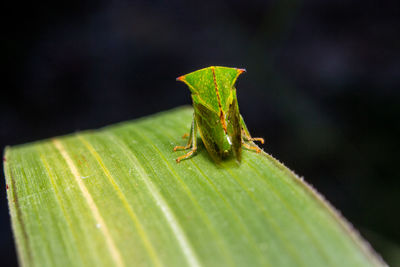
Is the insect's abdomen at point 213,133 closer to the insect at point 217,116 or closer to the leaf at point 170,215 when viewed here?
the insect at point 217,116

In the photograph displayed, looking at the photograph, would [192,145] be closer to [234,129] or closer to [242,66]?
[234,129]

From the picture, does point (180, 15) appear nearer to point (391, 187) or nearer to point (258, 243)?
point (391, 187)

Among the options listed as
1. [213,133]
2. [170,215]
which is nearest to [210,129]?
[213,133]

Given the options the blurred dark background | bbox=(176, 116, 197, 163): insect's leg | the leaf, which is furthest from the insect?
the blurred dark background

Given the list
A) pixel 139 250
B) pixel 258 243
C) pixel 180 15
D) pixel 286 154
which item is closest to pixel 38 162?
pixel 139 250

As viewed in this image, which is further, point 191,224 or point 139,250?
point 191,224

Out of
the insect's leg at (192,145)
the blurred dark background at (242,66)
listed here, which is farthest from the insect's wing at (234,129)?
the blurred dark background at (242,66)

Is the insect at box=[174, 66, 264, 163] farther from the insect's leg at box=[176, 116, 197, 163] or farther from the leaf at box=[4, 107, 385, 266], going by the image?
the leaf at box=[4, 107, 385, 266]

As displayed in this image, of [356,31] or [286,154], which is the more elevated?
[356,31]
